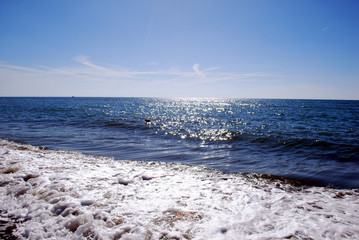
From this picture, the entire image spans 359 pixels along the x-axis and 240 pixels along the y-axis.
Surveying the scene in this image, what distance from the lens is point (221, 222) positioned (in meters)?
3.87

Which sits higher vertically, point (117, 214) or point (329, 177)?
point (117, 214)

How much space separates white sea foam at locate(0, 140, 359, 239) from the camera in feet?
11.6

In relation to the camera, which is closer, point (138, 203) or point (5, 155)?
point (138, 203)

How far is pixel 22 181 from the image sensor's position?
5.49 m

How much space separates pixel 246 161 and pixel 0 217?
29.7 feet

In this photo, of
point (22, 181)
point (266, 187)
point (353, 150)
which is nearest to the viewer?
point (22, 181)

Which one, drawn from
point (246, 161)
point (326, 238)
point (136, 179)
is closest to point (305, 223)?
point (326, 238)

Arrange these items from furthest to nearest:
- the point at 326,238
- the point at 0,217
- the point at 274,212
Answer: the point at 274,212 < the point at 0,217 < the point at 326,238

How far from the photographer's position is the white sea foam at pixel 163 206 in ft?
11.6

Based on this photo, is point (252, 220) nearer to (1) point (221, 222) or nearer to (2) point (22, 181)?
(1) point (221, 222)

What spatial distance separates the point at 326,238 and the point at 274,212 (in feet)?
3.39

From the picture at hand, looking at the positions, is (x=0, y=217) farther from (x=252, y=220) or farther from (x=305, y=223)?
(x=305, y=223)

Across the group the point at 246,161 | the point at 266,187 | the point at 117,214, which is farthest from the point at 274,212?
the point at 246,161

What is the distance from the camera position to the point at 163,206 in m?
4.45
